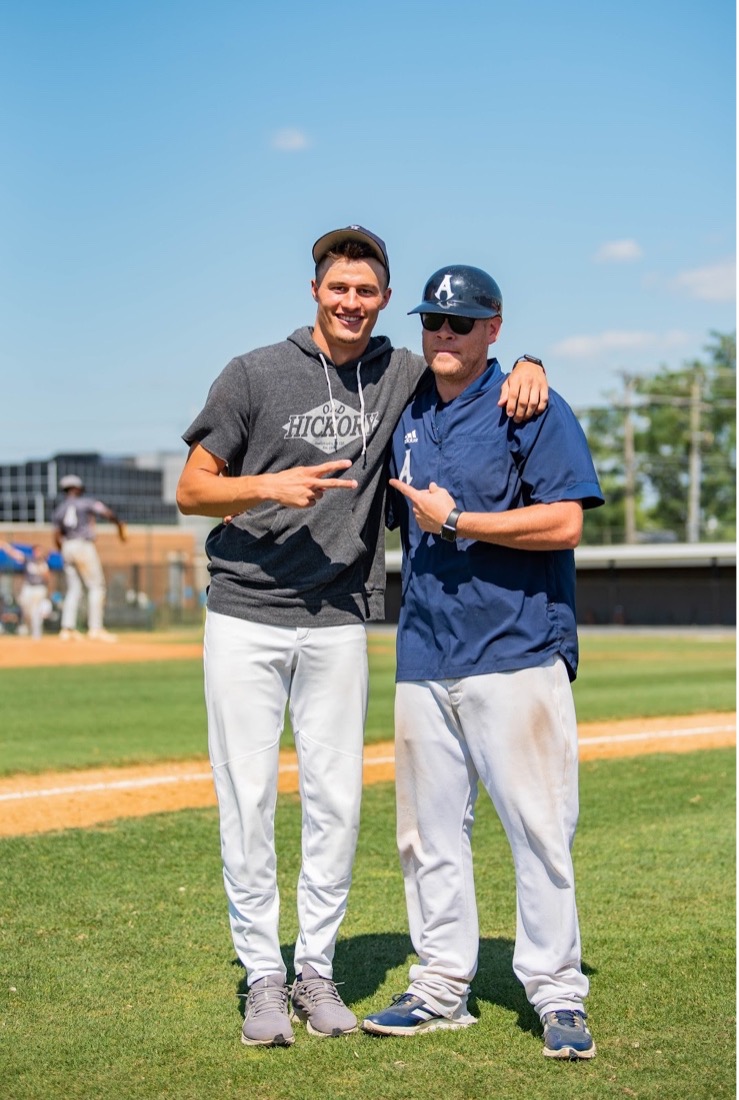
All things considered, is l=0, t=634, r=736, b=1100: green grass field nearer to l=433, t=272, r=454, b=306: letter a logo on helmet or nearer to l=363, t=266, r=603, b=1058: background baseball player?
l=363, t=266, r=603, b=1058: background baseball player

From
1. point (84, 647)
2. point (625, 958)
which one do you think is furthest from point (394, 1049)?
point (84, 647)

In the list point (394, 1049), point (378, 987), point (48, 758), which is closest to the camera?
point (394, 1049)

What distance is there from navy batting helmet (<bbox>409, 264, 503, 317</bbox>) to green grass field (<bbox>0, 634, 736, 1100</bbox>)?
2.26 meters

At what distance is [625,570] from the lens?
59281 millimetres

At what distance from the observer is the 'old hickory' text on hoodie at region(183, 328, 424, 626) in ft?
13.9

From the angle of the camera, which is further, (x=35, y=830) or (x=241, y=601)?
(x=35, y=830)

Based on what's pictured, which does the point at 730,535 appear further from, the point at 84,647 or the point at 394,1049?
the point at 394,1049

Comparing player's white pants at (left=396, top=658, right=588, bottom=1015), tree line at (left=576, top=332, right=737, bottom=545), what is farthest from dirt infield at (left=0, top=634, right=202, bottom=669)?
tree line at (left=576, top=332, right=737, bottom=545)

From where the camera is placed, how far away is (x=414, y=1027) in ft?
13.4

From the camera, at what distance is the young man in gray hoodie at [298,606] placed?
423 centimetres

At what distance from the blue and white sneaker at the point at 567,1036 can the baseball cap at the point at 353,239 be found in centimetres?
242

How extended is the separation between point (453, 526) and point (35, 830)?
14.1ft

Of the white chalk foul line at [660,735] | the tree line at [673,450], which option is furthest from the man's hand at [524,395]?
the tree line at [673,450]

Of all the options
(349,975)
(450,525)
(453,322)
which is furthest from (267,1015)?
(453,322)
